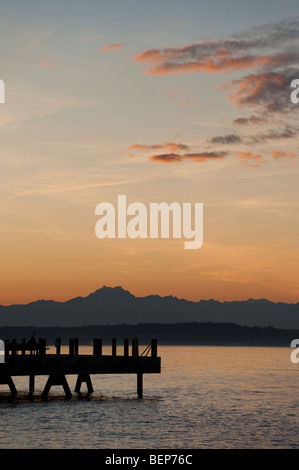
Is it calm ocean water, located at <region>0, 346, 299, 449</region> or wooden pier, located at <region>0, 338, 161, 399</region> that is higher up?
wooden pier, located at <region>0, 338, 161, 399</region>

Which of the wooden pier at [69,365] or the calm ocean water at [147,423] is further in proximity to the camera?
the wooden pier at [69,365]

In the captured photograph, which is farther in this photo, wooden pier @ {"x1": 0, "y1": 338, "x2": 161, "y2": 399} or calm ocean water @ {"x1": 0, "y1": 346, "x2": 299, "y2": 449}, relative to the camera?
wooden pier @ {"x1": 0, "y1": 338, "x2": 161, "y2": 399}

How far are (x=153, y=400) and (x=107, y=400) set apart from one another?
13.9 feet

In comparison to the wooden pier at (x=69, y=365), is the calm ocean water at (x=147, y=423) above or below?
below

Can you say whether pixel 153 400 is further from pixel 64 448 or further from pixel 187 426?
pixel 64 448

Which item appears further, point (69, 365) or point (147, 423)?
point (69, 365)

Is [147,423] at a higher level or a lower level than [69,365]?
lower

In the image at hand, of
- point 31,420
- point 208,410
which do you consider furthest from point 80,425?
point 208,410

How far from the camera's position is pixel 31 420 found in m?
46.6

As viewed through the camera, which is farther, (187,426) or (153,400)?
(153,400)

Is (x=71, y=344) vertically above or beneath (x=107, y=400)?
above
